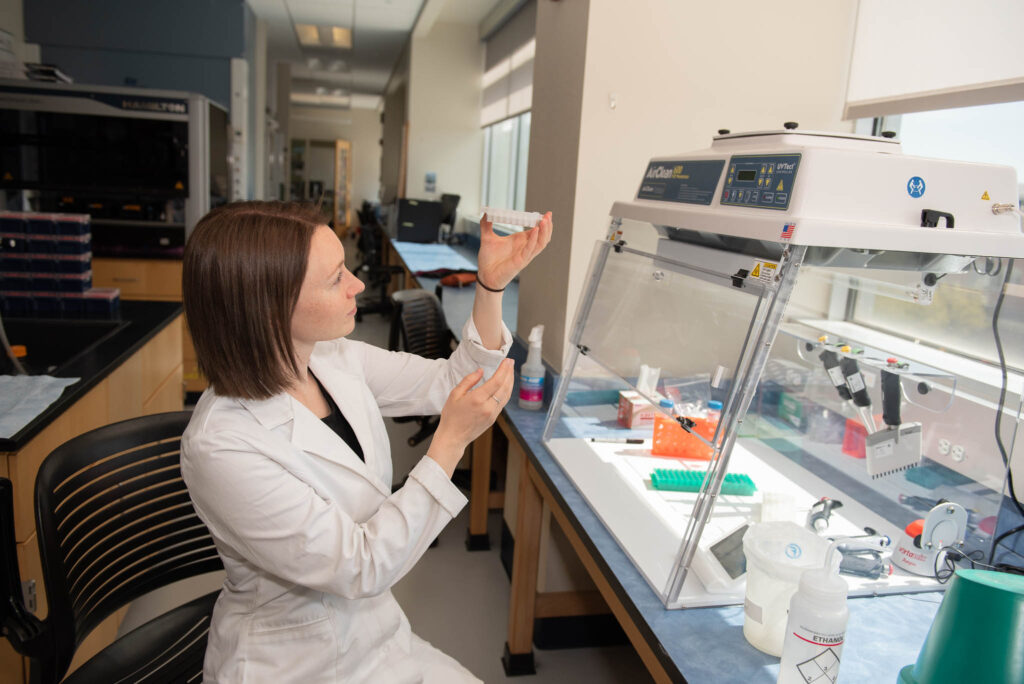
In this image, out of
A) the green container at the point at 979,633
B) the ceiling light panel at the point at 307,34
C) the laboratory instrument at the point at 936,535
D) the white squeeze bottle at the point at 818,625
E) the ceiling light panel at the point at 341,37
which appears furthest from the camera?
the ceiling light panel at the point at 341,37

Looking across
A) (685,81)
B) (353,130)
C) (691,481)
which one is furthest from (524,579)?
(353,130)

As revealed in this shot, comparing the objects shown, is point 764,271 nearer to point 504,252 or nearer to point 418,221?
point 504,252

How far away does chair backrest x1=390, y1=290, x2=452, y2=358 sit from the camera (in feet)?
10.4

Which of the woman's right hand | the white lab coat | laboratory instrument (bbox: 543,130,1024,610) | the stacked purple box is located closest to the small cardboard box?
laboratory instrument (bbox: 543,130,1024,610)

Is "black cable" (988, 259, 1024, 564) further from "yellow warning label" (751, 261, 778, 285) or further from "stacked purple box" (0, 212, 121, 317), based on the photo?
"stacked purple box" (0, 212, 121, 317)

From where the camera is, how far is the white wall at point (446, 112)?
7555 millimetres

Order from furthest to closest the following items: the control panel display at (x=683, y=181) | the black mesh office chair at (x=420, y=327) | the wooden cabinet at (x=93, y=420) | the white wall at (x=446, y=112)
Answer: the white wall at (x=446, y=112), the black mesh office chair at (x=420, y=327), the wooden cabinet at (x=93, y=420), the control panel display at (x=683, y=181)

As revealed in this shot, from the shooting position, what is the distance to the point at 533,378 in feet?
7.18

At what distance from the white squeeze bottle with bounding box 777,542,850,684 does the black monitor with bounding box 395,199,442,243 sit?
629 cm

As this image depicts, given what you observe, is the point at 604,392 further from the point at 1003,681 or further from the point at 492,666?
the point at 1003,681

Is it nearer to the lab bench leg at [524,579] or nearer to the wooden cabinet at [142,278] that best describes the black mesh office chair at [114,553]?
the lab bench leg at [524,579]

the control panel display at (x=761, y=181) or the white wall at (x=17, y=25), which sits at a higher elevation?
the white wall at (x=17, y=25)

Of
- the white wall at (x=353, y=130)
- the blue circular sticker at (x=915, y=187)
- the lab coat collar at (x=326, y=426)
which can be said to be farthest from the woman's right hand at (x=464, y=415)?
the white wall at (x=353, y=130)

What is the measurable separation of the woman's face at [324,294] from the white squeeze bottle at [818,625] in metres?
0.76
